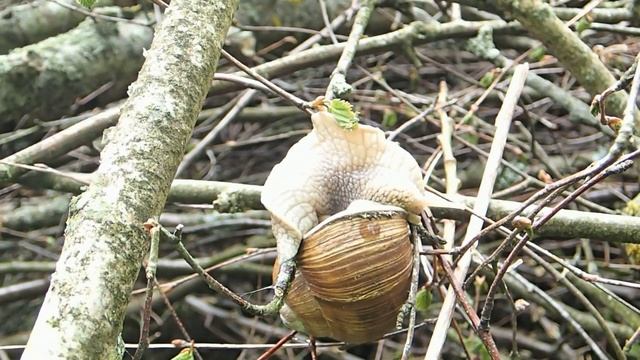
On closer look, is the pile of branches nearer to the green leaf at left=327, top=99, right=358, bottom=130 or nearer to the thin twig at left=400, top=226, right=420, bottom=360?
the thin twig at left=400, top=226, right=420, bottom=360

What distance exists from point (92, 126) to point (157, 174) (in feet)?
2.39

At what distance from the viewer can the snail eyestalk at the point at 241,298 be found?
68 centimetres

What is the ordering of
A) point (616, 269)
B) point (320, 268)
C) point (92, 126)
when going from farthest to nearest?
point (616, 269), point (92, 126), point (320, 268)

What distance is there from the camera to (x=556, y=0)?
218cm

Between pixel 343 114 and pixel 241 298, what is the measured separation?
0.29 m

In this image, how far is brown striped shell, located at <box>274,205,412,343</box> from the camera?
87 centimetres

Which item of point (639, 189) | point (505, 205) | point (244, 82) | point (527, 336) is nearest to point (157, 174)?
point (244, 82)

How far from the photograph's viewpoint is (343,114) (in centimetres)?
94

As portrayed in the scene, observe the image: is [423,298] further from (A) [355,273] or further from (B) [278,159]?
(B) [278,159]

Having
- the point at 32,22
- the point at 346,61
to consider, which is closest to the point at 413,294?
the point at 346,61

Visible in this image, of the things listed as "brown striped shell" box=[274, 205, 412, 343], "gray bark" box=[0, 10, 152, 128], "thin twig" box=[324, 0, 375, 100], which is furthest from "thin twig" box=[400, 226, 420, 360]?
"gray bark" box=[0, 10, 152, 128]

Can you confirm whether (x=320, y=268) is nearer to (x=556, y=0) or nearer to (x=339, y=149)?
(x=339, y=149)

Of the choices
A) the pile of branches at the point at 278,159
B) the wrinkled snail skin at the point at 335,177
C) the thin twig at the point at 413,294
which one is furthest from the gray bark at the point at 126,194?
the thin twig at the point at 413,294

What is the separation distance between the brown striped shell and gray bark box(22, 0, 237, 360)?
208 millimetres
